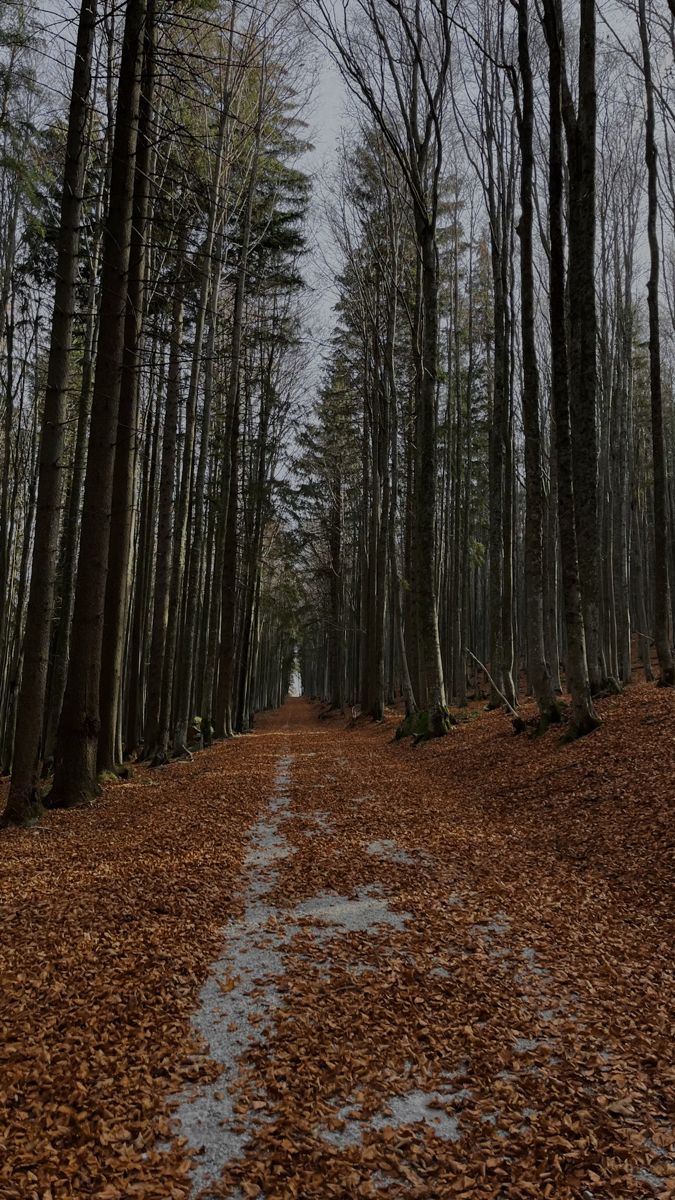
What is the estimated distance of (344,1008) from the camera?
9.92 feet

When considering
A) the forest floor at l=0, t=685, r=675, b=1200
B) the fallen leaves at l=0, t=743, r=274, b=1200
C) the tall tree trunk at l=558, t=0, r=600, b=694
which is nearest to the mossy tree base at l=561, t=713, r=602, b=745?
the tall tree trunk at l=558, t=0, r=600, b=694

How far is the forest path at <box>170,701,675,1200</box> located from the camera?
2082 mm

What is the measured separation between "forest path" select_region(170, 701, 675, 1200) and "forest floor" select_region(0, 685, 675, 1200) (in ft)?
0.04

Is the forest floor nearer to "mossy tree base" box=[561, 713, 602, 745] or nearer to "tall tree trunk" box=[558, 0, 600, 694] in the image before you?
"mossy tree base" box=[561, 713, 602, 745]

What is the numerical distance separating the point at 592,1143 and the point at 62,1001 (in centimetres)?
224

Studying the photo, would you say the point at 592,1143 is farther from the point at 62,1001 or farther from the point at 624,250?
the point at 624,250

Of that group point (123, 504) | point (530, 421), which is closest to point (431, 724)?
point (530, 421)

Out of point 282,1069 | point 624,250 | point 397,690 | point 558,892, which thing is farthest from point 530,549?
point 397,690

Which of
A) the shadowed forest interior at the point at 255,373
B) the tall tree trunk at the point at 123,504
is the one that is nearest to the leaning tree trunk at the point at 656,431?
the shadowed forest interior at the point at 255,373

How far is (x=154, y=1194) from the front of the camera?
1.95 m

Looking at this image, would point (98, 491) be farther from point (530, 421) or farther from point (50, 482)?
point (530, 421)

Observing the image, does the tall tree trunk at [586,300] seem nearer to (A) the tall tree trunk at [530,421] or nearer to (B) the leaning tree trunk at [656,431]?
(A) the tall tree trunk at [530,421]

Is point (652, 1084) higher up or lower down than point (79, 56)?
lower down

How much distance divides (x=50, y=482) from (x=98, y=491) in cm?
89
